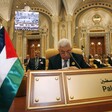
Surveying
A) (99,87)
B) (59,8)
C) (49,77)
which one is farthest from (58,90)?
(59,8)

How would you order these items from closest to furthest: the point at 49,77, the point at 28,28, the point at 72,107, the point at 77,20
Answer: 1. the point at 72,107
2. the point at 49,77
3. the point at 28,28
4. the point at 77,20

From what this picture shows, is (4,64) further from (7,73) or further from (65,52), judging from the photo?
(65,52)

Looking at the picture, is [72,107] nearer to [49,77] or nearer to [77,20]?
[49,77]

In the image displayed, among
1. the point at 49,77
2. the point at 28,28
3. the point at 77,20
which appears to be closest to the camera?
the point at 49,77

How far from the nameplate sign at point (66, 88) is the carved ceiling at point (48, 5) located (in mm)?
12082

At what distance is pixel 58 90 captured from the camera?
3.24 ft

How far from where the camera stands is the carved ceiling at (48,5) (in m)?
12.6

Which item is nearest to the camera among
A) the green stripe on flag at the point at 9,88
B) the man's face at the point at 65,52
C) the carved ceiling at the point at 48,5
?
the green stripe on flag at the point at 9,88

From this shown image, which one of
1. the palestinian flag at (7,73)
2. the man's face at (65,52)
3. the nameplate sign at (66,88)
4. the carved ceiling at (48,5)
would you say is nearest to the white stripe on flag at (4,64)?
the palestinian flag at (7,73)

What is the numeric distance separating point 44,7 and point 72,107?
43.7ft

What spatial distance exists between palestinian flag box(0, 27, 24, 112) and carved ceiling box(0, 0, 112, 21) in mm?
12138

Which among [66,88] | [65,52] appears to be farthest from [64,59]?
[66,88]

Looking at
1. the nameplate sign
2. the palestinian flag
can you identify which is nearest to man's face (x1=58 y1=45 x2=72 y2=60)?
the nameplate sign

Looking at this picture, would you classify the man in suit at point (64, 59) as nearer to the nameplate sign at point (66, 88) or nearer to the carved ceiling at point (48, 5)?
the nameplate sign at point (66, 88)
